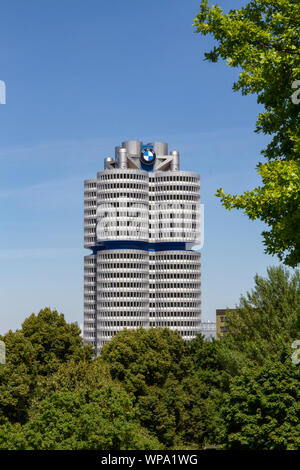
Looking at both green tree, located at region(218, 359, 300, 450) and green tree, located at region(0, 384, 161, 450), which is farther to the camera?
green tree, located at region(218, 359, 300, 450)

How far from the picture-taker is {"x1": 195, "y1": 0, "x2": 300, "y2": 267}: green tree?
2084 cm

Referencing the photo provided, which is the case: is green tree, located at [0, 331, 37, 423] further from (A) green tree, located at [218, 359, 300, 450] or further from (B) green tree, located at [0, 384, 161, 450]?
(A) green tree, located at [218, 359, 300, 450]

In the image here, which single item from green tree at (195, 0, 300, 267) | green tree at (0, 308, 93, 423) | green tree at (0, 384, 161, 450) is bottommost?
green tree at (0, 384, 161, 450)

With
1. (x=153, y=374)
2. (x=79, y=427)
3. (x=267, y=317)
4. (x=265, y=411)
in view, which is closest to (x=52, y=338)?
(x=153, y=374)

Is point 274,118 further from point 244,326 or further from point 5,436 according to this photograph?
point 244,326

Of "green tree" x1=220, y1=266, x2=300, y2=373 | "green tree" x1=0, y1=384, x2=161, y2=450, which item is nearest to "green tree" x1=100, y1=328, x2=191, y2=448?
"green tree" x1=220, y1=266, x2=300, y2=373

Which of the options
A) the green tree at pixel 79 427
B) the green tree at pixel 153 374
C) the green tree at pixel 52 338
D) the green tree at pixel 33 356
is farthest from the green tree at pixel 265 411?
the green tree at pixel 52 338

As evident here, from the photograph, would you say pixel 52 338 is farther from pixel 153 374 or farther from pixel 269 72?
pixel 269 72

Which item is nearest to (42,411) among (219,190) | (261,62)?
(219,190)

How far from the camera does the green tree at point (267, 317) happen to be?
56.2 m

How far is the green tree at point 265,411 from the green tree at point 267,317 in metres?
8.88

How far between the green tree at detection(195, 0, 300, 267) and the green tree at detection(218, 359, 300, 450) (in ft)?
75.4

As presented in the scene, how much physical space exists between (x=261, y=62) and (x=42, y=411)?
33.0m

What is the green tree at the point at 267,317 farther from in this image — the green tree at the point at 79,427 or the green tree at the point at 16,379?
the green tree at the point at 16,379
